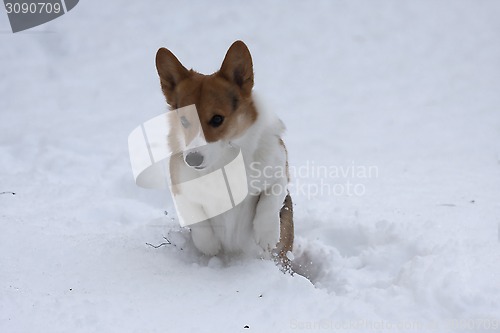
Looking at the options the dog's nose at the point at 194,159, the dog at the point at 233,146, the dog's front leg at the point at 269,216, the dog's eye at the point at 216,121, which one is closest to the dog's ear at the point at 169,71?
the dog at the point at 233,146

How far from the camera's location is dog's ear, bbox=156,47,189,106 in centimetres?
326

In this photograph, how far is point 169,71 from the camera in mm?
3312

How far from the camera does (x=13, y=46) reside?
7.94 m

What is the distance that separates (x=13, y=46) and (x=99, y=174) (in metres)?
3.70

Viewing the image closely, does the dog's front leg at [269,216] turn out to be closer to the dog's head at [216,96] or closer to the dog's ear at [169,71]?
the dog's head at [216,96]

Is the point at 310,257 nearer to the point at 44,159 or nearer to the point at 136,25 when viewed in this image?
the point at 44,159

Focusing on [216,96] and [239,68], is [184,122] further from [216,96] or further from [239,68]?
[239,68]

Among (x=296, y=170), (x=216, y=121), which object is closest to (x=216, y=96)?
(x=216, y=121)

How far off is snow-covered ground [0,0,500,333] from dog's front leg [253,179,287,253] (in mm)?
262

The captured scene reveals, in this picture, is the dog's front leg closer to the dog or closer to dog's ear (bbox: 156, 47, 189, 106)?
the dog

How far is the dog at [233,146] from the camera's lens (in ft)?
10.2

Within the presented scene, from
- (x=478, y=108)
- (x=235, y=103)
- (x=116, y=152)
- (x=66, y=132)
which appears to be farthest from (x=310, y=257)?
(x=478, y=108)

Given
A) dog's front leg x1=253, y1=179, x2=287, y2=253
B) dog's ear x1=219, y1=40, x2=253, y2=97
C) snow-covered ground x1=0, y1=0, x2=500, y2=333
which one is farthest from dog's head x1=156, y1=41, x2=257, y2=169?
dog's front leg x1=253, y1=179, x2=287, y2=253

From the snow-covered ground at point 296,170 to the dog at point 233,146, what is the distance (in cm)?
20
